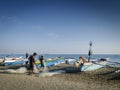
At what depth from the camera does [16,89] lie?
11.3m

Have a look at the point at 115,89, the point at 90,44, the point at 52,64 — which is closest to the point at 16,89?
the point at 115,89

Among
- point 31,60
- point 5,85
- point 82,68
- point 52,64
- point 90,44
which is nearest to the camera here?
point 5,85

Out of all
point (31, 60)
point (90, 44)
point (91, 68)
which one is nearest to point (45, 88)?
point (31, 60)

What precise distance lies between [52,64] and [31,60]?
434 inches

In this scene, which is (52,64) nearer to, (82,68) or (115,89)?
(82,68)

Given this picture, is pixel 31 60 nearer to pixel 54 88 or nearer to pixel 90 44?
Result: pixel 54 88

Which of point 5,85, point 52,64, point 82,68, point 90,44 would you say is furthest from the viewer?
point 52,64

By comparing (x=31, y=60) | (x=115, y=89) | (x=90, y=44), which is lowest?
(x=115, y=89)

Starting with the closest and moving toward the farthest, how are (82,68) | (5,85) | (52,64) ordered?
(5,85)
(82,68)
(52,64)

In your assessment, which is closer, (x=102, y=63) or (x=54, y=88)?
(x=54, y=88)

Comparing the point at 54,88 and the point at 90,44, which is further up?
the point at 90,44

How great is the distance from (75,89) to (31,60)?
8293 millimetres

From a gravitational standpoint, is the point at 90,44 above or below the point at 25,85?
above

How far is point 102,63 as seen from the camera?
25.5 metres
